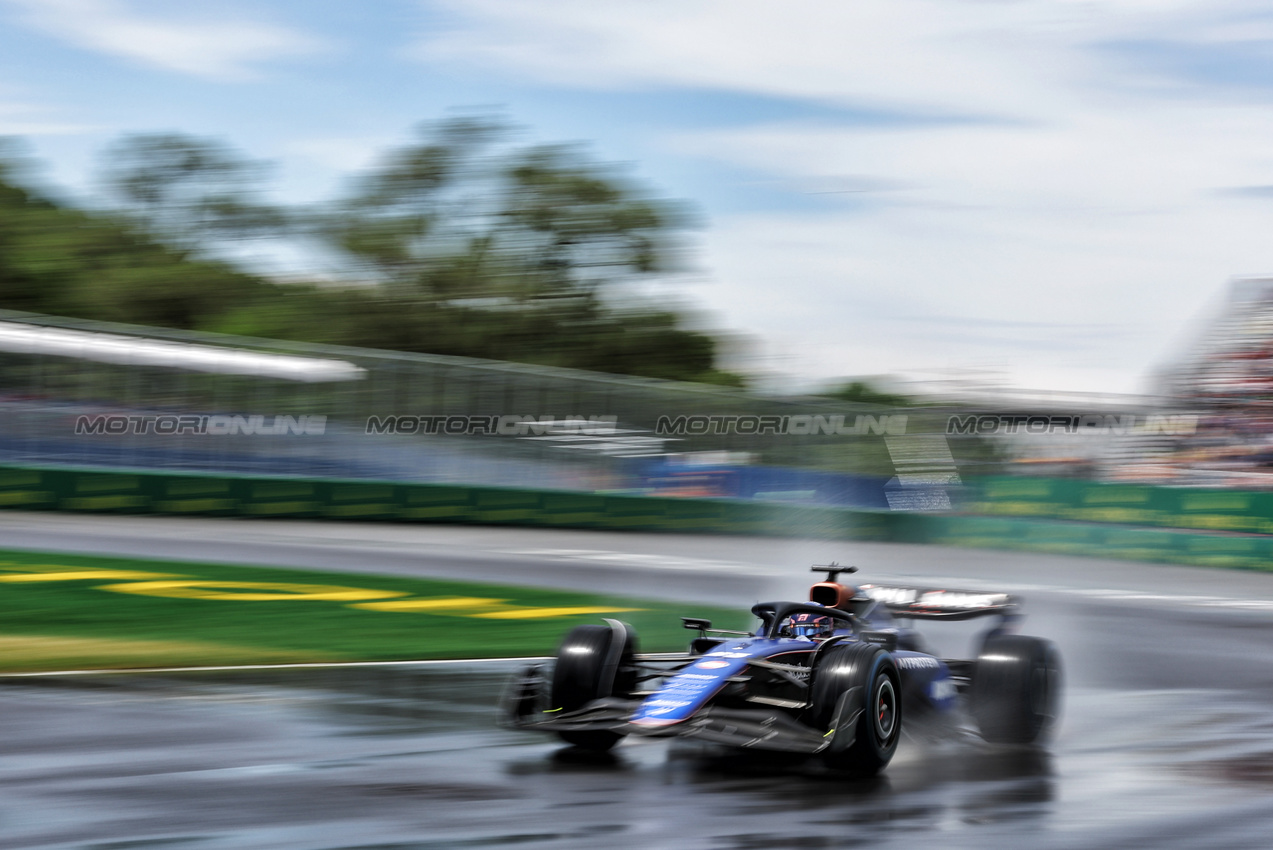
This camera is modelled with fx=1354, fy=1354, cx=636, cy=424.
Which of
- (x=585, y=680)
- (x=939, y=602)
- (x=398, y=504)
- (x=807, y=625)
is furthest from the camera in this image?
(x=398, y=504)

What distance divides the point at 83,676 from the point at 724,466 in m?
16.8

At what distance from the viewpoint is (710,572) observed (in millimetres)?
18672

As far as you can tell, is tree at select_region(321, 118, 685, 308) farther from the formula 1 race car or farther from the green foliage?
the formula 1 race car

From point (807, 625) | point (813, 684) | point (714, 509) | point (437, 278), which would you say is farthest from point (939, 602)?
point (437, 278)

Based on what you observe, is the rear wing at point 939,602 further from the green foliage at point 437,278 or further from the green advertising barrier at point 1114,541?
the green foliage at point 437,278

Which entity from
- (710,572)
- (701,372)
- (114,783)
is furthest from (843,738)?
(701,372)

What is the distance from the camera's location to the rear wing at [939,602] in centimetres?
805

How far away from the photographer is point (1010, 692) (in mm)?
7555

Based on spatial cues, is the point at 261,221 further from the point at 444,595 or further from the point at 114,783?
the point at 114,783

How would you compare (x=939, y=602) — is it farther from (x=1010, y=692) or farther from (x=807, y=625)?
(x=807, y=625)

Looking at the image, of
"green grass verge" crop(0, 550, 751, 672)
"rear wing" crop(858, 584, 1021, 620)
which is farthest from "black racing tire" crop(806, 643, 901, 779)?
"green grass verge" crop(0, 550, 751, 672)

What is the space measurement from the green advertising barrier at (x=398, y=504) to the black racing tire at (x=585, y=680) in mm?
16784

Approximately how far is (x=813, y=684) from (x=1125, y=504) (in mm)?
17760

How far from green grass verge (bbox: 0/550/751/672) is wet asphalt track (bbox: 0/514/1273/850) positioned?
1.07m
